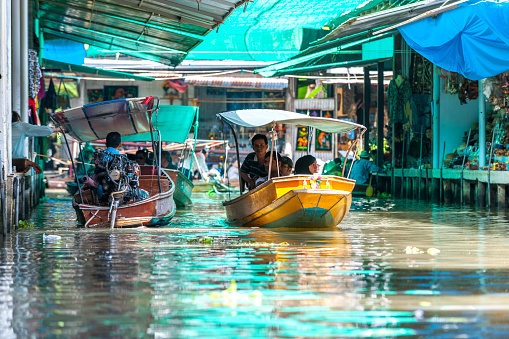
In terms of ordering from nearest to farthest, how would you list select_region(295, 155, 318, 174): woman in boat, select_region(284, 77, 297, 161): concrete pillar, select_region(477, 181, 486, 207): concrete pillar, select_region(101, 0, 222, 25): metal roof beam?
select_region(295, 155, 318, 174): woman in boat → select_region(101, 0, 222, 25): metal roof beam → select_region(477, 181, 486, 207): concrete pillar → select_region(284, 77, 297, 161): concrete pillar

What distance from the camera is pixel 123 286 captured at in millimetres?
5043

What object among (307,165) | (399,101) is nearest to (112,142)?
(307,165)

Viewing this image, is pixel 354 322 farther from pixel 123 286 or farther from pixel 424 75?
pixel 424 75

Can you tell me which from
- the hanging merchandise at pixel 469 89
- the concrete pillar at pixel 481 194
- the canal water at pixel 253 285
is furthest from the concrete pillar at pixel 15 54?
the concrete pillar at pixel 481 194

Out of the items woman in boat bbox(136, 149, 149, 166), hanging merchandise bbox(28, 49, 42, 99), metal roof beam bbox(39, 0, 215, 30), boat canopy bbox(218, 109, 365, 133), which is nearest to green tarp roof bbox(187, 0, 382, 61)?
metal roof beam bbox(39, 0, 215, 30)

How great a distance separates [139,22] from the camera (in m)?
15.0

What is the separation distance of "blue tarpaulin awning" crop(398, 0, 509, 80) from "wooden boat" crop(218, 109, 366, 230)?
2.09m

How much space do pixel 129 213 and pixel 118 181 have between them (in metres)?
0.48

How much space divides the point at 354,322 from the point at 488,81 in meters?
10.4

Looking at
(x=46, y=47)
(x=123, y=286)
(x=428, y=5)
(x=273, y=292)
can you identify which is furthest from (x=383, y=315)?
(x=46, y=47)

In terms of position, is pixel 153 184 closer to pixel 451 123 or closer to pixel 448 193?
pixel 448 193

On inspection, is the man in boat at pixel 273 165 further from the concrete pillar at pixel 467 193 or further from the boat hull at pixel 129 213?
the concrete pillar at pixel 467 193

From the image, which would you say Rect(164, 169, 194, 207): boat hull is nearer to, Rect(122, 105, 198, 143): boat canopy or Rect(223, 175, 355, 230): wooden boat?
Rect(122, 105, 198, 143): boat canopy

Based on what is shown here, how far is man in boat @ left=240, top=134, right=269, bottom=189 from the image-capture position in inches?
428
